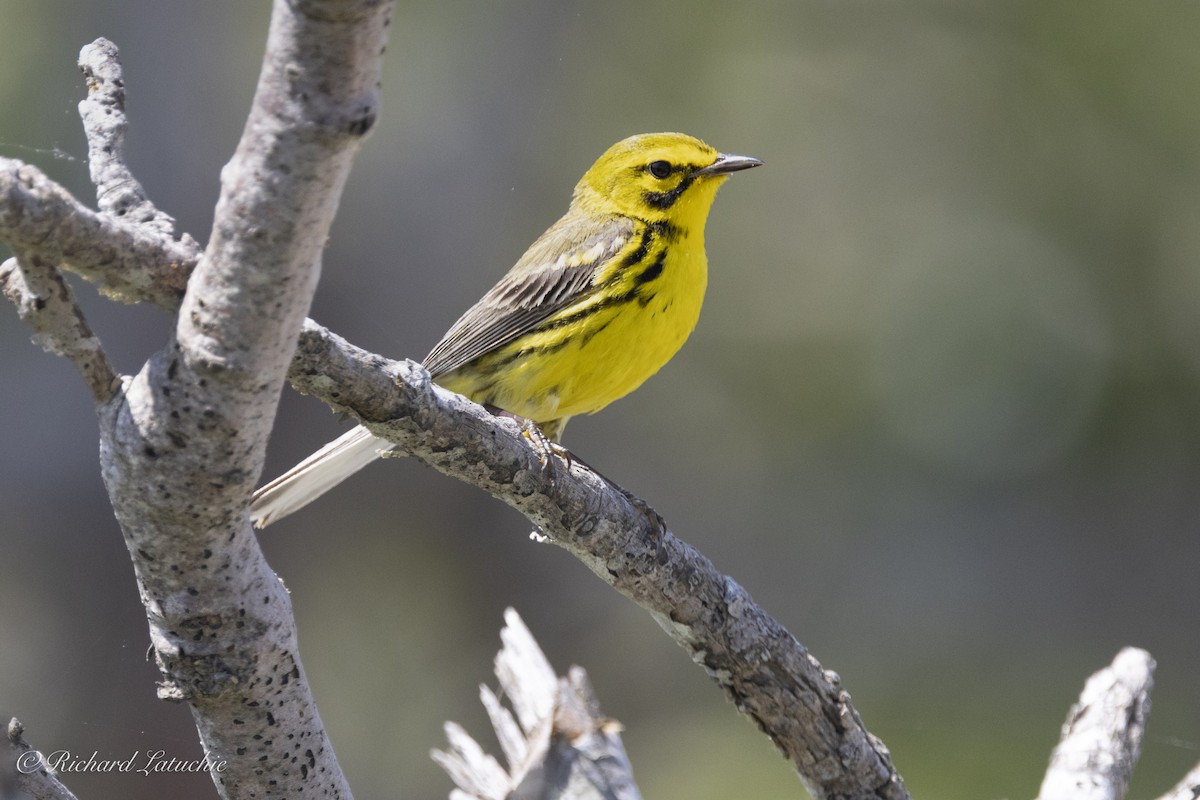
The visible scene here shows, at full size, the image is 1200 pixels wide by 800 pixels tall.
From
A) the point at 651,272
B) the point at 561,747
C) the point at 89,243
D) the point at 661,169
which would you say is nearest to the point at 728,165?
the point at 661,169

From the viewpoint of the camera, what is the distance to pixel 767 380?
799 cm

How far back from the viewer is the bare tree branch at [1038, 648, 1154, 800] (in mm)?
2848

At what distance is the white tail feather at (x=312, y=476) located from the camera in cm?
292

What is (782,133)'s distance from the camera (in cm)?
844

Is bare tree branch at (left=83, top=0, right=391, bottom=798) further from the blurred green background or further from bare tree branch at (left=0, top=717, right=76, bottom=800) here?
the blurred green background

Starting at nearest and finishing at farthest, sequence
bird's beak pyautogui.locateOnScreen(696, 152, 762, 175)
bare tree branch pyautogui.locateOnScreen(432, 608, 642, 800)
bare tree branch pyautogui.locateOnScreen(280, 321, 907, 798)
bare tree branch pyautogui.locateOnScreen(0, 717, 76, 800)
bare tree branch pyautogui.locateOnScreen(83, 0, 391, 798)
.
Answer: bare tree branch pyautogui.locateOnScreen(83, 0, 391, 798) → bare tree branch pyautogui.locateOnScreen(0, 717, 76, 800) → bare tree branch pyautogui.locateOnScreen(280, 321, 907, 798) → bare tree branch pyautogui.locateOnScreen(432, 608, 642, 800) → bird's beak pyautogui.locateOnScreen(696, 152, 762, 175)

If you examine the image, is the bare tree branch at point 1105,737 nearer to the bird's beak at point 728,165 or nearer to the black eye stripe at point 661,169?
the bird's beak at point 728,165

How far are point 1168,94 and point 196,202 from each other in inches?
226

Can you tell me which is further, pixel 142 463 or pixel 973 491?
pixel 973 491

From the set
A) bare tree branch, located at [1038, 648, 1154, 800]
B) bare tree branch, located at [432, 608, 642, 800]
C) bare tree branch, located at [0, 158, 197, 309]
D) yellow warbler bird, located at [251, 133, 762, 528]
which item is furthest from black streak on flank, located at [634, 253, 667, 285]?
bare tree branch, located at [0, 158, 197, 309]

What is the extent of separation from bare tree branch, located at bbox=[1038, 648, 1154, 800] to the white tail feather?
1.84 meters

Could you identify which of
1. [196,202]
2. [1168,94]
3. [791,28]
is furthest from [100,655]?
[1168,94]

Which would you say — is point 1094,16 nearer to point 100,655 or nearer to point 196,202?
point 196,202

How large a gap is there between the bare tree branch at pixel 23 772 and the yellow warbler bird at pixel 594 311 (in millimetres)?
1294
